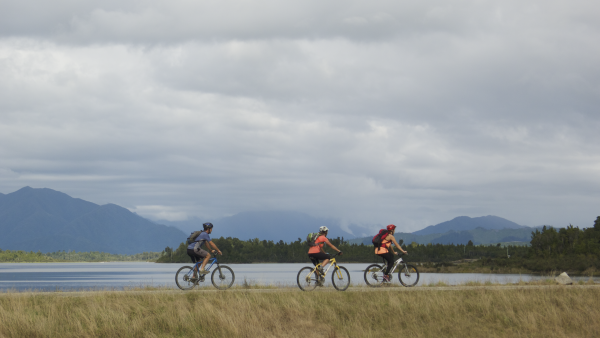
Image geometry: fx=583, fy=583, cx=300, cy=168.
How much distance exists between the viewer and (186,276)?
25297 mm

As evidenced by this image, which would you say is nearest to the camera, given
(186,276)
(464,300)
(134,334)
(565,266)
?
(134,334)

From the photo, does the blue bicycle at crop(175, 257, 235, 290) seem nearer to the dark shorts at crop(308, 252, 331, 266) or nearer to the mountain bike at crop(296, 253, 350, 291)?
the mountain bike at crop(296, 253, 350, 291)

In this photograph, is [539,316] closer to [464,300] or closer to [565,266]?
[464,300]

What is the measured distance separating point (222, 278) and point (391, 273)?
25.0 ft

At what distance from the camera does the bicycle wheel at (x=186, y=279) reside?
996 inches

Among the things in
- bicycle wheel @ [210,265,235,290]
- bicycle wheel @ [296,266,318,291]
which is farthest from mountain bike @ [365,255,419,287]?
bicycle wheel @ [210,265,235,290]

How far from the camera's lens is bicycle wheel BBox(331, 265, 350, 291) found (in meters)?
25.0

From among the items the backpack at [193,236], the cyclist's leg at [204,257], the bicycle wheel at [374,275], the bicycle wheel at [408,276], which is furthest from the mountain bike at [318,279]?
the backpack at [193,236]

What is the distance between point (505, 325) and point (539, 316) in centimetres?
153

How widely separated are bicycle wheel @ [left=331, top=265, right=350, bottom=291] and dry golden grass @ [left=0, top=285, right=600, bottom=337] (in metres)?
0.81

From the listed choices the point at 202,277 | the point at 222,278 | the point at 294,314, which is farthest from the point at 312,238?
the point at 202,277

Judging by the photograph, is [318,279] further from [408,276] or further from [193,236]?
[193,236]

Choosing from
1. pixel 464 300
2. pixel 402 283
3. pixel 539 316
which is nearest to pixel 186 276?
pixel 402 283

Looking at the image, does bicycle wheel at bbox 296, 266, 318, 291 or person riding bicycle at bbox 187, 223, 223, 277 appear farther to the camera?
bicycle wheel at bbox 296, 266, 318, 291
